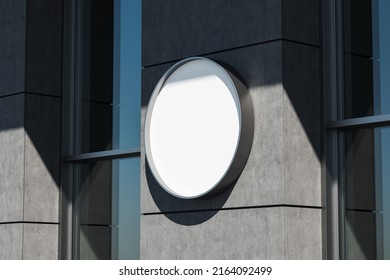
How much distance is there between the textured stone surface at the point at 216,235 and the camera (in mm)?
7242

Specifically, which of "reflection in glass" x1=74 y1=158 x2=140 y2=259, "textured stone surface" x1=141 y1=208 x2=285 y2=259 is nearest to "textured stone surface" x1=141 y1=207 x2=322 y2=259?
"textured stone surface" x1=141 y1=208 x2=285 y2=259

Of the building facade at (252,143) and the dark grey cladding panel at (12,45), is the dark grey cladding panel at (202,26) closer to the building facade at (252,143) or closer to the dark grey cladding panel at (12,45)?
the building facade at (252,143)

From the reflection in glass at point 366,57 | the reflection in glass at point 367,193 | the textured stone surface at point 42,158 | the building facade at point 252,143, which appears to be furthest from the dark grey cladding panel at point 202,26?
the textured stone surface at point 42,158

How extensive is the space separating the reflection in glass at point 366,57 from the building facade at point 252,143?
10mm

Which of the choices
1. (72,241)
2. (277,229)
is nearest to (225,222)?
(277,229)

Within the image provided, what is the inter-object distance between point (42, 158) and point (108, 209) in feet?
3.29

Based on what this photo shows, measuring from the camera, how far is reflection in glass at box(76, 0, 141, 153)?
952 cm

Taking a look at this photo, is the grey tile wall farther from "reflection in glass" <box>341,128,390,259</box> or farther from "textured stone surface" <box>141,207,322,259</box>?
"reflection in glass" <box>341,128,390,259</box>

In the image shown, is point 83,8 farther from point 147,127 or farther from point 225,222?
point 225,222

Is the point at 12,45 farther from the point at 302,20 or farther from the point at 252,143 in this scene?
the point at 302,20

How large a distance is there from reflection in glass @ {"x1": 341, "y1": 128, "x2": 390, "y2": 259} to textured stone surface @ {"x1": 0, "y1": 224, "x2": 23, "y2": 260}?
13.0ft

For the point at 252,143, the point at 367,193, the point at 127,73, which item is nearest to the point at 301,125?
the point at 252,143

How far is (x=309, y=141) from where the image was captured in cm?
747
